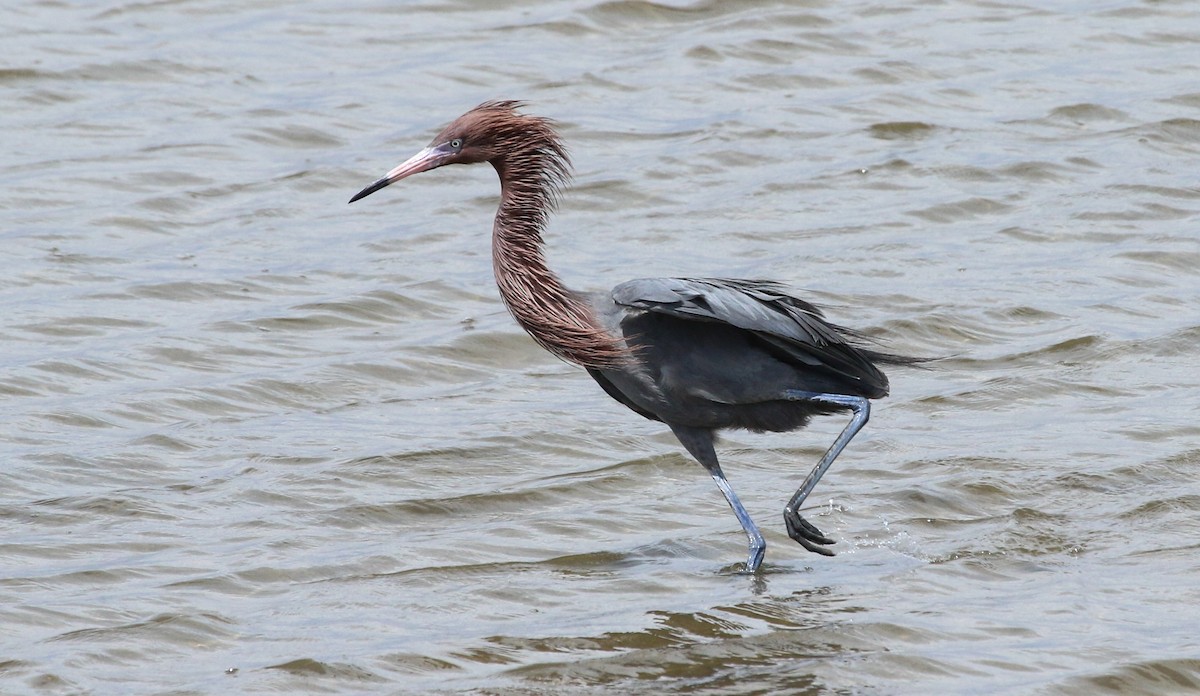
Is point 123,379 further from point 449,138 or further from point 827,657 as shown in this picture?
point 827,657

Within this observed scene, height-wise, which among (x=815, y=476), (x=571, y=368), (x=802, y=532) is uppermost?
(x=815, y=476)

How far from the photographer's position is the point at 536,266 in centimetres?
779

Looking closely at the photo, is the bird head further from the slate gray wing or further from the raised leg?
the raised leg

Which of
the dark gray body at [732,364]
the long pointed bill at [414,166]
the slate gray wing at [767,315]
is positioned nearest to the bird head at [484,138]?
the long pointed bill at [414,166]

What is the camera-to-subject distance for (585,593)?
722 centimetres

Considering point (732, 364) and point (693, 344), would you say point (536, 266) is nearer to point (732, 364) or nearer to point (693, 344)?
point (693, 344)

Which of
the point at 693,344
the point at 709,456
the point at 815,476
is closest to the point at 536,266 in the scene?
the point at 693,344

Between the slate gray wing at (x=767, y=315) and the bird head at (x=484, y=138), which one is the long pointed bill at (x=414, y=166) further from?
the slate gray wing at (x=767, y=315)

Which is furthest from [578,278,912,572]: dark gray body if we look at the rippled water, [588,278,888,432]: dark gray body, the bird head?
the bird head

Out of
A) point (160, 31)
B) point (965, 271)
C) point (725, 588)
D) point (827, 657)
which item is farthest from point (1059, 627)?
point (160, 31)

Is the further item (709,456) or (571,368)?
(571,368)

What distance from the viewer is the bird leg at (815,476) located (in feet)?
24.5

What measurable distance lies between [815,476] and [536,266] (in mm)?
1538

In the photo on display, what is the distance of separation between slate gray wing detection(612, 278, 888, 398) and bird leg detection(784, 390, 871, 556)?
0.14m
